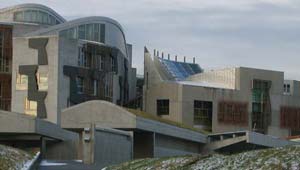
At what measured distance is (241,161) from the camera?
1263 cm

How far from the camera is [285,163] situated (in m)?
11.8

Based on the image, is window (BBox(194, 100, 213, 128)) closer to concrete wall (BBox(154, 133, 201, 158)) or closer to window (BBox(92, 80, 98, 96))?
window (BBox(92, 80, 98, 96))

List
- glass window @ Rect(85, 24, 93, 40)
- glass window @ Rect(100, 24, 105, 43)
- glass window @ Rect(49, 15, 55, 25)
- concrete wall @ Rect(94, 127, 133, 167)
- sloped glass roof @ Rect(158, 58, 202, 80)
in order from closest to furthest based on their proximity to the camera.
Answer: concrete wall @ Rect(94, 127, 133, 167) → glass window @ Rect(85, 24, 93, 40) → glass window @ Rect(100, 24, 105, 43) → glass window @ Rect(49, 15, 55, 25) → sloped glass roof @ Rect(158, 58, 202, 80)

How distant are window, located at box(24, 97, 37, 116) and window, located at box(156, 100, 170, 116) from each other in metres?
20.8

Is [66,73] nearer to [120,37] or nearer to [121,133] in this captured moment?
[120,37]

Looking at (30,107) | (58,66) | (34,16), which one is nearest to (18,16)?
(34,16)

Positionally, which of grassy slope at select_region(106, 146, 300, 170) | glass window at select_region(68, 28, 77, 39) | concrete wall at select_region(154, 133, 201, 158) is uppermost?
glass window at select_region(68, 28, 77, 39)

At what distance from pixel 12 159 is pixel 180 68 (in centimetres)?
8471

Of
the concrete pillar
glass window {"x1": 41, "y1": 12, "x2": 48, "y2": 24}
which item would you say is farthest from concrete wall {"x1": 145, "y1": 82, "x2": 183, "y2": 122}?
the concrete pillar

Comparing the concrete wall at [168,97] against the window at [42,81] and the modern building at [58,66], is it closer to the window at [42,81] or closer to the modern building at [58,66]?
the modern building at [58,66]

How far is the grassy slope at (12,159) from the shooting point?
18375 mm

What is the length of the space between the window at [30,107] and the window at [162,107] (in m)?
20.8

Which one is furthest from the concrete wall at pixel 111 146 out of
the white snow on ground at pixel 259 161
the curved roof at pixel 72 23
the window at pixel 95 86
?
the curved roof at pixel 72 23

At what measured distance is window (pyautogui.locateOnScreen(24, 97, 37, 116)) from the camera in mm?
71662
